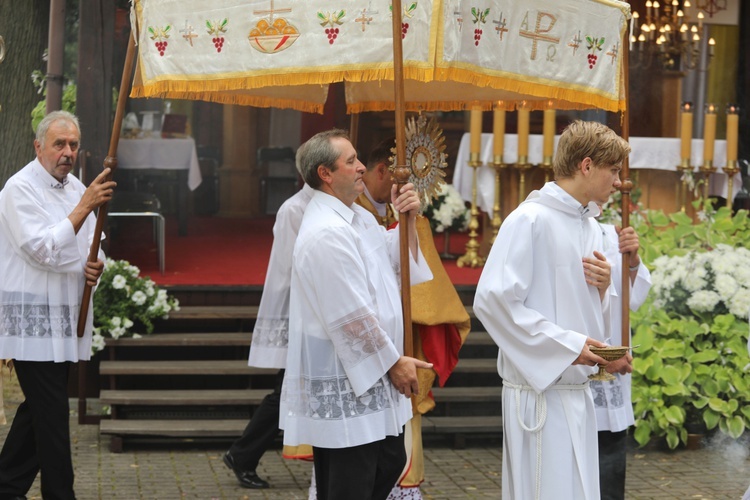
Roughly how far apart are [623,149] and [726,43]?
954cm

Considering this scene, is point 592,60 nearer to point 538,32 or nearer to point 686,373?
point 538,32

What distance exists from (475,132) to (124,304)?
3.65m

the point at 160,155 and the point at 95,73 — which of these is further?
the point at 160,155

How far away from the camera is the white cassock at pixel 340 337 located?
4.39 metres

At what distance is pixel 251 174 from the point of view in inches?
547

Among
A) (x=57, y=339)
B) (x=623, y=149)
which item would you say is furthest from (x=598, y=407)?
(x=57, y=339)

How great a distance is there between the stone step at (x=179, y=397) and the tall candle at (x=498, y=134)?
11.3ft

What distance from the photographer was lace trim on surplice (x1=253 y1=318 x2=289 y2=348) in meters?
6.65

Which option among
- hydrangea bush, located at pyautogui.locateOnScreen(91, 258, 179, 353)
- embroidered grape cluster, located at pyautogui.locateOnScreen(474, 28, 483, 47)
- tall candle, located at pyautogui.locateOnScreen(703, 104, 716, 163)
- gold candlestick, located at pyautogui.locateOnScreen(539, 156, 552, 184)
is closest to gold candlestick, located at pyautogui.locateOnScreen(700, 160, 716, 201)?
tall candle, located at pyautogui.locateOnScreen(703, 104, 716, 163)

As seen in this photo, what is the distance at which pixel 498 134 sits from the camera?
10.3 metres

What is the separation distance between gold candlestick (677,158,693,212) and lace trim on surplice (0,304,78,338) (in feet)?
21.2

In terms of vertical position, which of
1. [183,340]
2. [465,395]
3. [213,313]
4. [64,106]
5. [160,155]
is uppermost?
[64,106]

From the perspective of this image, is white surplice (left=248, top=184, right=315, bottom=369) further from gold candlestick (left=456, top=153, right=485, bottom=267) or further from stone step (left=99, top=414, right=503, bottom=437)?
gold candlestick (left=456, top=153, right=485, bottom=267)

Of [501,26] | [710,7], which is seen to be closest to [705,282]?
[501,26]
